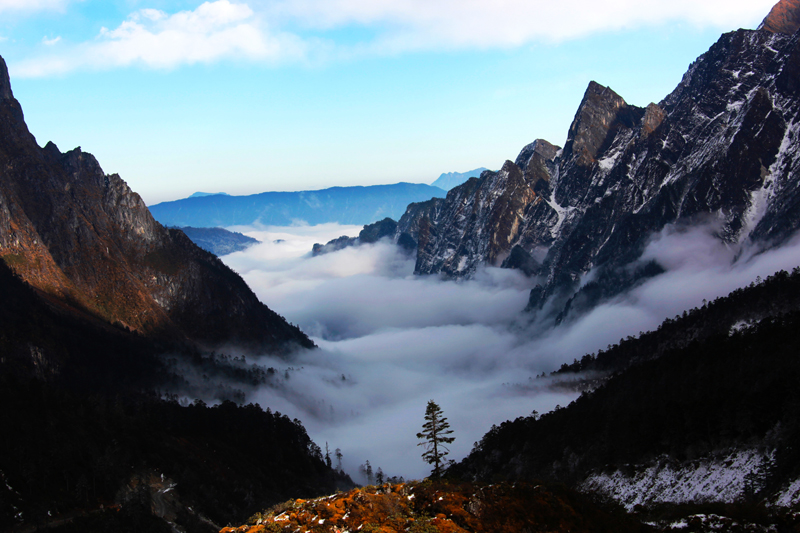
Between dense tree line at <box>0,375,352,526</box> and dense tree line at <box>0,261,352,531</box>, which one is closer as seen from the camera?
dense tree line at <box>0,261,352,531</box>

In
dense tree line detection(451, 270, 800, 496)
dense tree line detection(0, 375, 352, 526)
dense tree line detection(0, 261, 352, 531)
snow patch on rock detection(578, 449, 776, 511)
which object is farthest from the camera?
dense tree line detection(451, 270, 800, 496)

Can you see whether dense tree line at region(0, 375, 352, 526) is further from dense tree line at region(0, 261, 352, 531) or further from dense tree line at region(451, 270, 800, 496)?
dense tree line at region(451, 270, 800, 496)

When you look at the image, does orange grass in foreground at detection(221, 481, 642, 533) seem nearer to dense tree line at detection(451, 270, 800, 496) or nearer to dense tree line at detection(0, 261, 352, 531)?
dense tree line at detection(451, 270, 800, 496)

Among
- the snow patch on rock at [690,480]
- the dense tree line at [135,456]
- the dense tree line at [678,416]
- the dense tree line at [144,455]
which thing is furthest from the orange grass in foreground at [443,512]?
the dense tree line at [144,455]

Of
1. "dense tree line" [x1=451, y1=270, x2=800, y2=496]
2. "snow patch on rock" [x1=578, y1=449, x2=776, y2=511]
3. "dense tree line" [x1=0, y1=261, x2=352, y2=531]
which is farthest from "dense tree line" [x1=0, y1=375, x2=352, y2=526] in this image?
→ "snow patch on rock" [x1=578, y1=449, x2=776, y2=511]

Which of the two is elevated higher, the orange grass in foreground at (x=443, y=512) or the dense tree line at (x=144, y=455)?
the orange grass in foreground at (x=443, y=512)

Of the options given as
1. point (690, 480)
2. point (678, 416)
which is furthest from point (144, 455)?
point (678, 416)

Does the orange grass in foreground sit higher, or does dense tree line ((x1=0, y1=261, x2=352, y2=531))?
the orange grass in foreground

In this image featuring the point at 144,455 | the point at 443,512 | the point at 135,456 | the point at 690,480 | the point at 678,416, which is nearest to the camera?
the point at 443,512

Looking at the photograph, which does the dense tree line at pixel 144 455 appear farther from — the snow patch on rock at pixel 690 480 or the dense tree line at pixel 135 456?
the snow patch on rock at pixel 690 480

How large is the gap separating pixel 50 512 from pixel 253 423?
324 feet

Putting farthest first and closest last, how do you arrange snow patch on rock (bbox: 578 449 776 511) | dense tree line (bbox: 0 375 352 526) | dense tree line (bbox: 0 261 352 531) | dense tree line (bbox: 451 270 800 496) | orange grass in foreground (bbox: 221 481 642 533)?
dense tree line (bbox: 451 270 800 496)
dense tree line (bbox: 0 375 352 526)
dense tree line (bbox: 0 261 352 531)
snow patch on rock (bbox: 578 449 776 511)
orange grass in foreground (bbox: 221 481 642 533)

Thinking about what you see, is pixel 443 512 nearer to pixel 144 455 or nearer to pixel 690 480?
pixel 690 480

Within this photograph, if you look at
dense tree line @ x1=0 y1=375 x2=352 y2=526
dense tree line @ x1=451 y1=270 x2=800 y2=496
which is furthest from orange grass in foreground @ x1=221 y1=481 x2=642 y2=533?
dense tree line @ x1=0 y1=375 x2=352 y2=526
